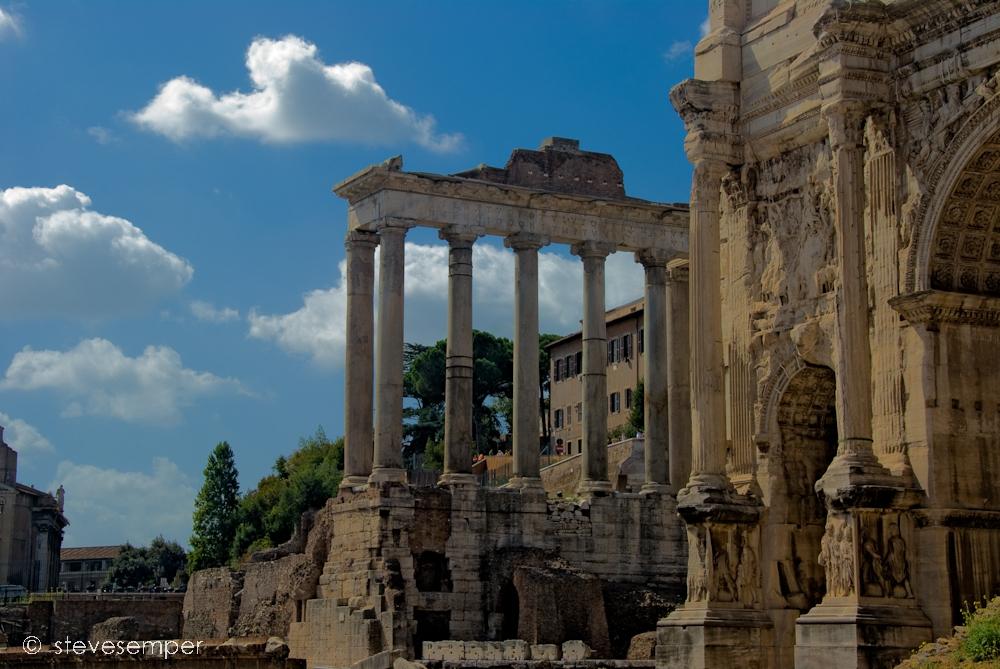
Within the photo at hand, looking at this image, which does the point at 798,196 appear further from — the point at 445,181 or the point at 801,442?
the point at 445,181

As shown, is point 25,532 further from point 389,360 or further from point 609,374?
point 389,360

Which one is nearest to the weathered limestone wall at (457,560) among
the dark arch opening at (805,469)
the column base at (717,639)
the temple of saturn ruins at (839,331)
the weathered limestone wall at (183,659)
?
the weathered limestone wall at (183,659)

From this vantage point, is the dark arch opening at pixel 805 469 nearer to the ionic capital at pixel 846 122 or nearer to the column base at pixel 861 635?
the column base at pixel 861 635

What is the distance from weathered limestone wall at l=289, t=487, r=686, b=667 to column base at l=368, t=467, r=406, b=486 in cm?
22

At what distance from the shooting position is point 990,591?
20578mm

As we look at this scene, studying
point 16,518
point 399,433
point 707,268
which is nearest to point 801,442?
point 707,268

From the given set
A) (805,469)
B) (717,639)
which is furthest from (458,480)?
(717,639)

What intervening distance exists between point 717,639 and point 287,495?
141 ft

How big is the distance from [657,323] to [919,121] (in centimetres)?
2217

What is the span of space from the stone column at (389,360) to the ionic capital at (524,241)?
2877mm

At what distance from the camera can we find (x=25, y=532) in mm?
97312

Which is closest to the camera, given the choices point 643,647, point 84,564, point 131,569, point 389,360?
point 643,647

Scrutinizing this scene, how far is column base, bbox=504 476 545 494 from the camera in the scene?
4097cm

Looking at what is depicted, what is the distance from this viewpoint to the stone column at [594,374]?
42062mm
